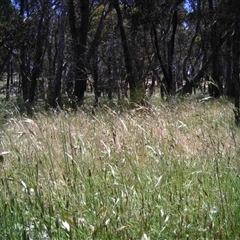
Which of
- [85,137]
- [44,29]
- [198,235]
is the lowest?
[198,235]

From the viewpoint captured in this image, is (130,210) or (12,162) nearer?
(130,210)

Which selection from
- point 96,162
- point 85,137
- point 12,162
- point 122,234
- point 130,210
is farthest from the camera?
point 85,137

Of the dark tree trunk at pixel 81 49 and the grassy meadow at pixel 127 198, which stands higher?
the dark tree trunk at pixel 81 49

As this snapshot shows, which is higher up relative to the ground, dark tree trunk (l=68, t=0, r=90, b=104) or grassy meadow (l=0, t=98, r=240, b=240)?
dark tree trunk (l=68, t=0, r=90, b=104)

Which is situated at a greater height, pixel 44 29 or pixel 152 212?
pixel 44 29

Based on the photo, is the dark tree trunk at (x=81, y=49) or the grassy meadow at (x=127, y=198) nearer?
the grassy meadow at (x=127, y=198)

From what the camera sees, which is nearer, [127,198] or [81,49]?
[127,198]

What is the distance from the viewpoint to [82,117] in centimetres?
555

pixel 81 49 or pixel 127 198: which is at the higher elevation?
pixel 81 49

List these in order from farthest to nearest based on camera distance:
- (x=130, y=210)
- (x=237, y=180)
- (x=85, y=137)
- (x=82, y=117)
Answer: (x=82, y=117) → (x=85, y=137) → (x=237, y=180) → (x=130, y=210)

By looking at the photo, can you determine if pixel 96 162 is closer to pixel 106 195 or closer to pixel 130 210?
pixel 106 195

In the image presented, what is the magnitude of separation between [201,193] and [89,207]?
2.19ft

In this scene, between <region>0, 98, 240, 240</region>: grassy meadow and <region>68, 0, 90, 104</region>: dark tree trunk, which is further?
<region>68, 0, 90, 104</region>: dark tree trunk

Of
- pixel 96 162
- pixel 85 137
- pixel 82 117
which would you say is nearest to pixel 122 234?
pixel 96 162
